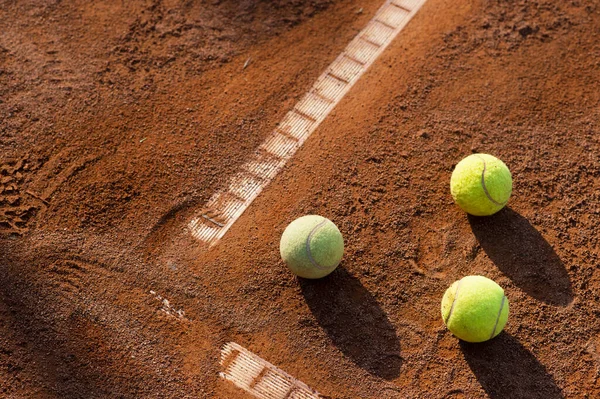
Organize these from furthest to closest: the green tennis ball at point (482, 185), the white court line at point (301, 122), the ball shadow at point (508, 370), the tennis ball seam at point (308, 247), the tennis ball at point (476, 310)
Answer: the white court line at point (301, 122), the green tennis ball at point (482, 185), the tennis ball seam at point (308, 247), the ball shadow at point (508, 370), the tennis ball at point (476, 310)

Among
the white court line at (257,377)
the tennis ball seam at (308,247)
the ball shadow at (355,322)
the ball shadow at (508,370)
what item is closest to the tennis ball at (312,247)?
the tennis ball seam at (308,247)

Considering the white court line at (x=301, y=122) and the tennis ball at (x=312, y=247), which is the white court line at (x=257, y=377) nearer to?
the tennis ball at (x=312, y=247)

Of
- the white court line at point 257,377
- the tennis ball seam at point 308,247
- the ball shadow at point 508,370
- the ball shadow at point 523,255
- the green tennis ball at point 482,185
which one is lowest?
the ball shadow at point 508,370

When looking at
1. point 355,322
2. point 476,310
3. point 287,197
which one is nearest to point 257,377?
point 355,322

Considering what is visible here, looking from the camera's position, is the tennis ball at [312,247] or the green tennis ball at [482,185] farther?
the green tennis ball at [482,185]

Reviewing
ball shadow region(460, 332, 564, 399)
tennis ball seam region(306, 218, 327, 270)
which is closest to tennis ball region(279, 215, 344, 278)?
tennis ball seam region(306, 218, 327, 270)

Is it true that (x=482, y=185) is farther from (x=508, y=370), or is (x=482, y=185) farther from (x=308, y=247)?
(x=308, y=247)

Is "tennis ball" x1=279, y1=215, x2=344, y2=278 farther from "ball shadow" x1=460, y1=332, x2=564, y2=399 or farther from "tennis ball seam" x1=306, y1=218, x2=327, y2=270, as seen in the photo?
"ball shadow" x1=460, y1=332, x2=564, y2=399
